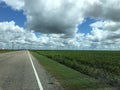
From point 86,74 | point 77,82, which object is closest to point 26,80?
point 77,82

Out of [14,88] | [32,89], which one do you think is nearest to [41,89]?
[32,89]

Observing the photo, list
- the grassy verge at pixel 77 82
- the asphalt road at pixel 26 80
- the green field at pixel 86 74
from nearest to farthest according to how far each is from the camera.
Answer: the asphalt road at pixel 26 80
the grassy verge at pixel 77 82
the green field at pixel 86 74

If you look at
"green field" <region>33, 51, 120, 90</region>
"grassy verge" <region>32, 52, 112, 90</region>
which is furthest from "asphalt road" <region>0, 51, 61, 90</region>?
"green field" <region>33, 51, 120, 90</region>

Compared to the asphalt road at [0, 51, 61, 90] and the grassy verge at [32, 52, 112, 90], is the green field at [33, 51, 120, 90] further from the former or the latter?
the asphalt road at [0, 51, 61, 90]

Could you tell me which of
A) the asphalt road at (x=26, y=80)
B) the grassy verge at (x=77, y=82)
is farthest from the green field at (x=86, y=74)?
the asphalt road at (x=26, y=80)

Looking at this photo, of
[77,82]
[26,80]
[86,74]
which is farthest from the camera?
[86,74]

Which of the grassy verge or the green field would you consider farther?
the green field

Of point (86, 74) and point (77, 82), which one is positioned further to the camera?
point (86, 74)

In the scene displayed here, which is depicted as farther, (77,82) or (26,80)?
(26,80)

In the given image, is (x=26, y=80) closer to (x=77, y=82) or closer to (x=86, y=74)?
(x=77, y=82)

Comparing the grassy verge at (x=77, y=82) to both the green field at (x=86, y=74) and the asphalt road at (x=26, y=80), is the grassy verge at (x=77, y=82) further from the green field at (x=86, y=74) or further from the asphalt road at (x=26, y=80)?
the asphalt road at (x=26, y=80)

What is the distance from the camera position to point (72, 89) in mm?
11523

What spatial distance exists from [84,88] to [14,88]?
323cm

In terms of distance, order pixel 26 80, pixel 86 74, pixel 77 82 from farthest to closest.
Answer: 1. pixel 86 74
2. pixel 26 80
3. pixel 77 82
